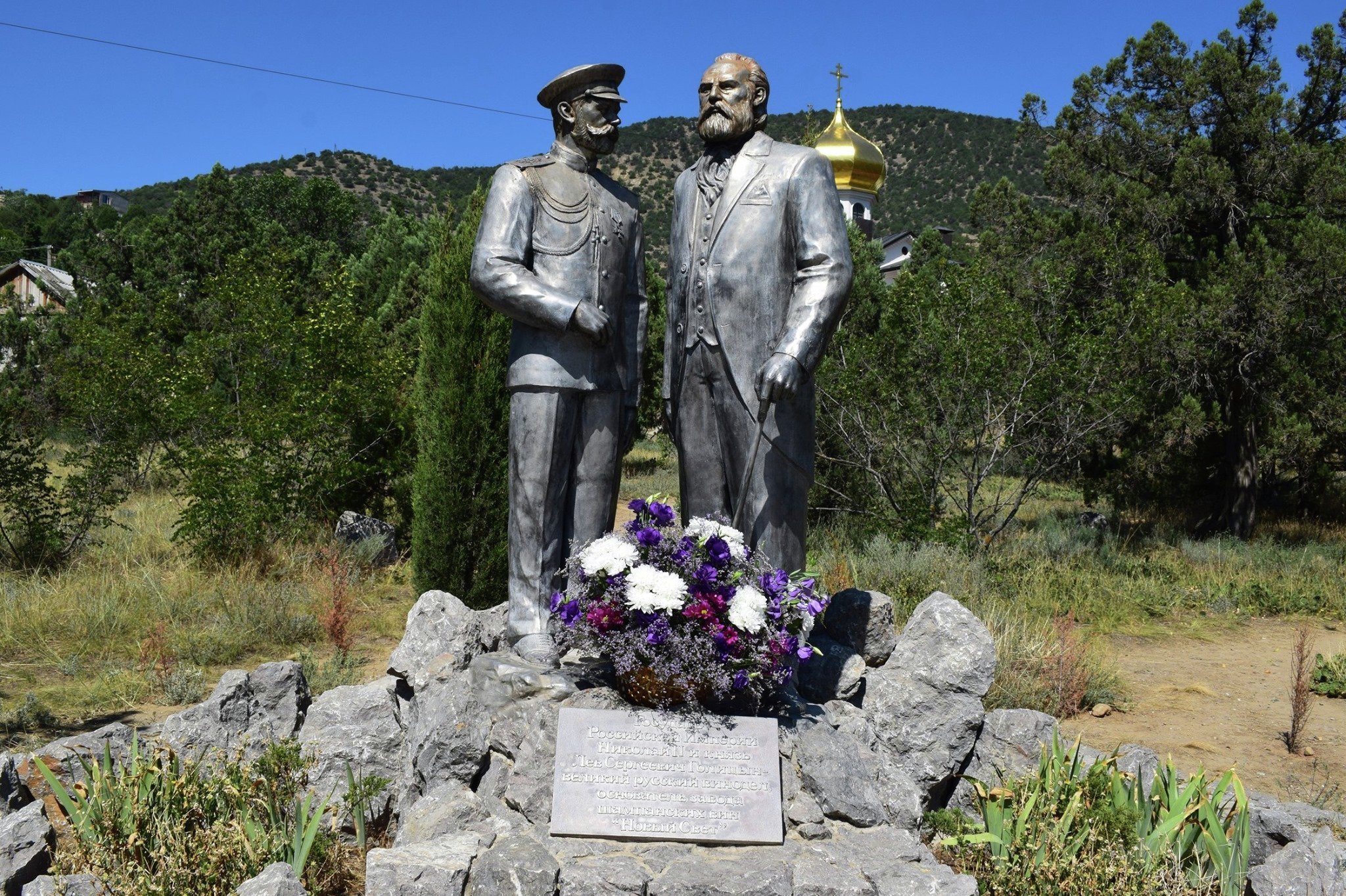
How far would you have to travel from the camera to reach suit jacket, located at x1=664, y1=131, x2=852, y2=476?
420cm

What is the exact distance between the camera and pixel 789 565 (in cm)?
438

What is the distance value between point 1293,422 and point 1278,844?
9.07 metres

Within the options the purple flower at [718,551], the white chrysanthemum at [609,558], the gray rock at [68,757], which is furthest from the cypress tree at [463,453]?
the purple flower at [718,551]

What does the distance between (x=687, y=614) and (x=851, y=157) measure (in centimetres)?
2363

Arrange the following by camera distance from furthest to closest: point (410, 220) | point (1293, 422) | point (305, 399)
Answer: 1. point (410, 220)
2. point (1293, 422)
3. point (305, 399)

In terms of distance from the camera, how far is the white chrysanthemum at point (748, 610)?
372 cm

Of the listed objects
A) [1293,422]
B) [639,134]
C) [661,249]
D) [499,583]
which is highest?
[639,134]

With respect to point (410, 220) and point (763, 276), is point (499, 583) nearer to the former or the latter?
point (763, 276)

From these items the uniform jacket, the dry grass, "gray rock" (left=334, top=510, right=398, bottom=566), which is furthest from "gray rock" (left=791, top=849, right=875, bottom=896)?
"gray rock" (left=334, top=510, right=398, bottom=566)

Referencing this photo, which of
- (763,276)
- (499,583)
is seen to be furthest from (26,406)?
(763,276)

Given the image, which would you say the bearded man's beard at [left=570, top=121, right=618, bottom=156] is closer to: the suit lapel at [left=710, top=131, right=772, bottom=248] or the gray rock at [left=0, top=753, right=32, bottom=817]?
the suit lapel at [left=710, top=131, right=772, bottom=248]

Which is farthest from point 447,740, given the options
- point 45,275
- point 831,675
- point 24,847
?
point 45,275

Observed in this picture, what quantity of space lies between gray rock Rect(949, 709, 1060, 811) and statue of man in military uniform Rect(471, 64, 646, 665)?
179cm

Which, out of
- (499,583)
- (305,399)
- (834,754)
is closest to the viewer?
(834,754)
